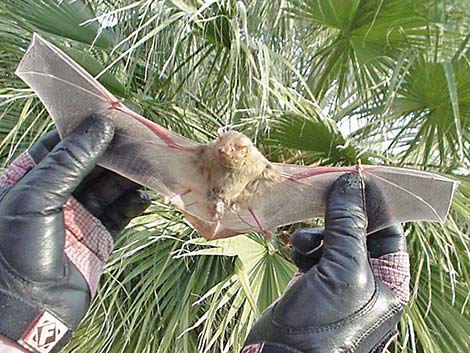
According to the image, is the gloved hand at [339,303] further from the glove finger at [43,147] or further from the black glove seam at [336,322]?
the glove finger at [43,147]

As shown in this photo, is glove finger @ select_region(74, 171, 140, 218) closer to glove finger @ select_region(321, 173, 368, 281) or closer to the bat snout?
the bat snout

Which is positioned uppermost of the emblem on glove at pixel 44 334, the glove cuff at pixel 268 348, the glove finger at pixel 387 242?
the glove finger at pixel 387 242

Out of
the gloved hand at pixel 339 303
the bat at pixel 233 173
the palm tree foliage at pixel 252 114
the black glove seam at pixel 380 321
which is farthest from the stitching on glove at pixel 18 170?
the palm tree foliage at pixel 252 114

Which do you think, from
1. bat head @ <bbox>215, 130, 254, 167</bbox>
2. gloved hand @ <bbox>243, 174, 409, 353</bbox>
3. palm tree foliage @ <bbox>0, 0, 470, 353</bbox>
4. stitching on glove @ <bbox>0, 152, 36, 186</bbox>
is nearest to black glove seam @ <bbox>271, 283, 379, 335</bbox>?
gloved hand @ <bbox>243, 174, 409, 353</bbox>

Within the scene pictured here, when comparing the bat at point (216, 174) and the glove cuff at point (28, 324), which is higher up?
the bat at point (216, 174)

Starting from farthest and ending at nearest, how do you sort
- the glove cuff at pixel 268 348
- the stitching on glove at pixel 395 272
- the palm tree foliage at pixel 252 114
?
the palm tree foliage at pixel 252 114
the stitching on glove at pixel 395 272
the glove cuff at pixel 268 348

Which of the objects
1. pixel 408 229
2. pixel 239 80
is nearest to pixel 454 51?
pixel 408 229

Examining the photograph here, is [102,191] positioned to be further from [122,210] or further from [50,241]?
[50,241]
